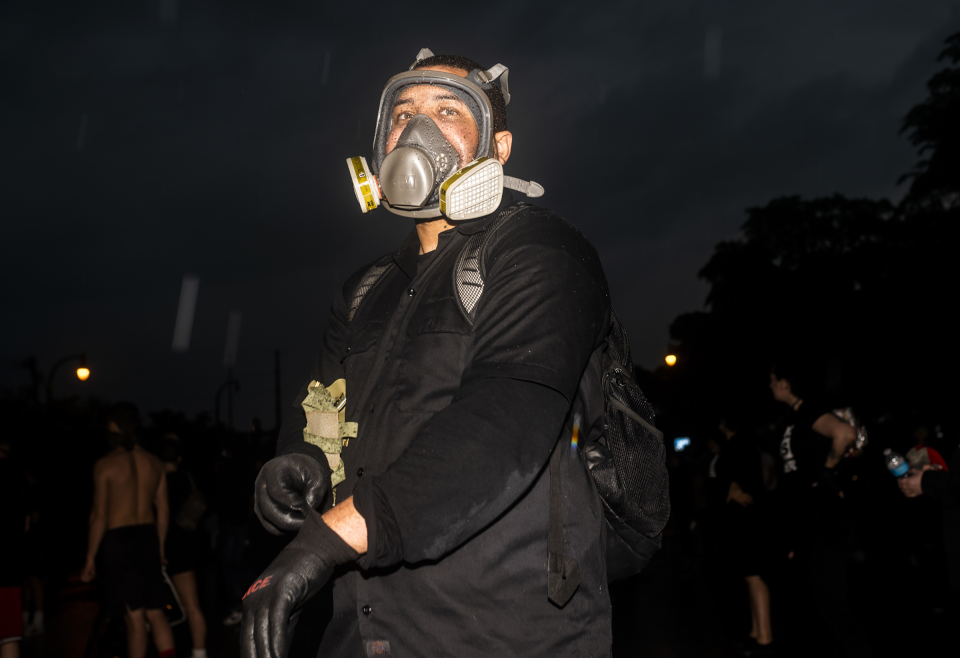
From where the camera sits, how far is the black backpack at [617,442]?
6.16 feet

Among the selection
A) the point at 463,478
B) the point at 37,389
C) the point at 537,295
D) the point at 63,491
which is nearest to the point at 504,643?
the point at 463,478

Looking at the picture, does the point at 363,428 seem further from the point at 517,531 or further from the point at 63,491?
the point at 63,491

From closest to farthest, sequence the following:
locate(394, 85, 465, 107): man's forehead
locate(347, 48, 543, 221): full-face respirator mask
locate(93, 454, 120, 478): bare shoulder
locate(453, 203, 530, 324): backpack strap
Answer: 1. locate(453, 203, 530, 324): backpack strap
2. locate(347, 48, 543, 221): full-face respirator mask
3. locate(394, 85, 465, 107): man's forehead
4. locate(93, 454, 120, 478): bare shoulder

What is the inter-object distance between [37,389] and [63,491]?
23.5m

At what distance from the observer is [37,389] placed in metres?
36.9

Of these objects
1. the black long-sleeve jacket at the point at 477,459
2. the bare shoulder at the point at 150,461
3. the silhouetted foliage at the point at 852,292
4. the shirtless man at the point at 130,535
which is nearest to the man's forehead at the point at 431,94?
the black long-sleeve jacket at the point at 477,459

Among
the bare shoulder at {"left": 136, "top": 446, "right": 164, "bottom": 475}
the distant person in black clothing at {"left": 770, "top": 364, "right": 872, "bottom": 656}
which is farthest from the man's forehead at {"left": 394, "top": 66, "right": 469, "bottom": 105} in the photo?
the bare shoulder at {"left": 136, "top": 446, "right": 164, "bottom": 475}

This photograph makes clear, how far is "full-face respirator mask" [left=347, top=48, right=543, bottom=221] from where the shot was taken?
2.00 m

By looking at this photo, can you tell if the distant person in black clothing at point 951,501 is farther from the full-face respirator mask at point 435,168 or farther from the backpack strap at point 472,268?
the backpack strap at point 472,268

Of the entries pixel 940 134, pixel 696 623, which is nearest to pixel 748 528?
pixel 696 623

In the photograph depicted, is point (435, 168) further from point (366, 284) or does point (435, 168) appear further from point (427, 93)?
point (366, 284)

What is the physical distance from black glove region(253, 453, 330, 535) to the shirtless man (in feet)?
19.1

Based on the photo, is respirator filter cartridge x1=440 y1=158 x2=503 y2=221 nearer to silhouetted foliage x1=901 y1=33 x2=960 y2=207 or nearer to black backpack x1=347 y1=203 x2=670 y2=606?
black backpack x1=347 y1=203 x2=670 y2=606

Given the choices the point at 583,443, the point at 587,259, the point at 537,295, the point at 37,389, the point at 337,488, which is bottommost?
the point at 337,488
